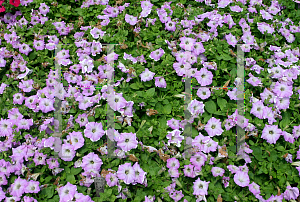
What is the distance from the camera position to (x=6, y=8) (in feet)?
13.1

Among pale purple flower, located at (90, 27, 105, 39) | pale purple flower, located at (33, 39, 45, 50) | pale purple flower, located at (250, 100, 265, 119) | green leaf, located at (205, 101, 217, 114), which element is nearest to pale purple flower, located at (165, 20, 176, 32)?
pale purple flower, located at (90, 27, 105, 39)

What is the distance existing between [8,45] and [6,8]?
0.89 meters

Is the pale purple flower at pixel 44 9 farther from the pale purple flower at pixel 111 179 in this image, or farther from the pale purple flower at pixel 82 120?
the pale purple flower at pixel 111 179

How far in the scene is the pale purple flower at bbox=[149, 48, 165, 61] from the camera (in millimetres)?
3246

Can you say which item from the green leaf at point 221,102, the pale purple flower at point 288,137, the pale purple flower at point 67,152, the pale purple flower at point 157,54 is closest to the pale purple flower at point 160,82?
the pale purple flower at point 157,54

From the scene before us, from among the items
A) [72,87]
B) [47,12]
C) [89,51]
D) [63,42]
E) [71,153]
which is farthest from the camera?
[47,12]

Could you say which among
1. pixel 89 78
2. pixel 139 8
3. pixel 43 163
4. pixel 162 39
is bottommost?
pixel 43 163

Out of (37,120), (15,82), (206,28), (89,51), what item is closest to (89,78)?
(89,51)

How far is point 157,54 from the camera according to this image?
326cm

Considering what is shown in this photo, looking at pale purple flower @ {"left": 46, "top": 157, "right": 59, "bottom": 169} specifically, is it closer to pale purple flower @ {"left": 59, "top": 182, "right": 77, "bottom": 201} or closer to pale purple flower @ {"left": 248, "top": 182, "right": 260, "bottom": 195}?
pale purple flower @ {"left": 59, "top": 182, "right": 77, "bottom": 201}

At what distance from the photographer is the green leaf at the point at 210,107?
301cm

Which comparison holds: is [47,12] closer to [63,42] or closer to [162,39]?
[63,42]

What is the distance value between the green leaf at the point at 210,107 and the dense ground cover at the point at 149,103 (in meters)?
0.01

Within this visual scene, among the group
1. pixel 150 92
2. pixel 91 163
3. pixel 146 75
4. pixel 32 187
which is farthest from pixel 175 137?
pixel 32 187
